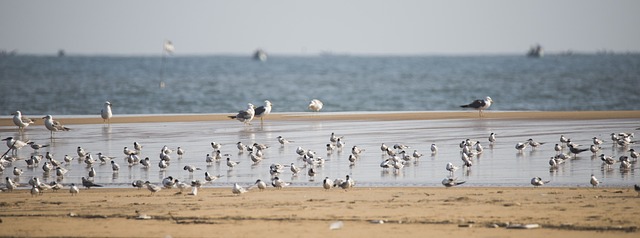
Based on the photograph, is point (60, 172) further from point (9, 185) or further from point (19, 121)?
point (19, 121)

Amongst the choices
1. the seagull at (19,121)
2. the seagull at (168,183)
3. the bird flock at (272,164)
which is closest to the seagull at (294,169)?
the bird flock at (272,164)

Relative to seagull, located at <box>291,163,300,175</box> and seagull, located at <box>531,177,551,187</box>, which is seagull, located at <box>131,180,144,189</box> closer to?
seagull, located at <box>291,163,300,175</box>

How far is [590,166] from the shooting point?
1816cm

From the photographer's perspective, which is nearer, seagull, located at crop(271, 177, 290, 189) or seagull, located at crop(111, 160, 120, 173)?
seagull, located at crop(271, 177, 290, 189)

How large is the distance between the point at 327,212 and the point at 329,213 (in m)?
0.08

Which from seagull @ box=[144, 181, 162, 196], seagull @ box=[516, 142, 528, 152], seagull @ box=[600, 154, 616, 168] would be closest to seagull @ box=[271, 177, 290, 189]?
seagull @ box=[144, 181, 162, 196]

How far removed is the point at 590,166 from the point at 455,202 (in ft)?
18.4

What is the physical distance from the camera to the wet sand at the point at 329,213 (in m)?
11.7

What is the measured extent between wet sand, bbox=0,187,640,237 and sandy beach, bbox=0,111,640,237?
0.01 metres

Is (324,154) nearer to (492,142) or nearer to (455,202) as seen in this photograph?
(492,142)

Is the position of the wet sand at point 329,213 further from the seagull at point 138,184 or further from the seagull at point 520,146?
the seagull at point 520,146

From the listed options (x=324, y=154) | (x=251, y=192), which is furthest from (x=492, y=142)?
(x=251, y=192)

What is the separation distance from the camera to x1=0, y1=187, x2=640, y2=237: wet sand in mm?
11664

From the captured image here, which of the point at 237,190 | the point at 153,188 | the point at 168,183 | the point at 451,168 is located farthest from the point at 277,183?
the point at 451,168
